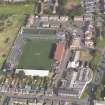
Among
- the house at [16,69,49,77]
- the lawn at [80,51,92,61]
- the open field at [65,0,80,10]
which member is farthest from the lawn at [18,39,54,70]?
the open field at [65,0,80,10]

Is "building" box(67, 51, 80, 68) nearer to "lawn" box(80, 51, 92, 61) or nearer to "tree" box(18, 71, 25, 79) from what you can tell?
"lawn" box(80, 51, 92, 61)

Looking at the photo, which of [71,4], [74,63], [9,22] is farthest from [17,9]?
[74,63]

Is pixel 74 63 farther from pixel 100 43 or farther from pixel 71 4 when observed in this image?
pixel 71 4

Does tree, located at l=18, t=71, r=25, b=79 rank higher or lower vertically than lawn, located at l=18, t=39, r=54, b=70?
lower

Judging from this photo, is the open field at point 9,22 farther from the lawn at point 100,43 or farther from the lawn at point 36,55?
the lawn at point 100,43

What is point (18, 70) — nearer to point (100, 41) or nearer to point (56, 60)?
point (56, 60)

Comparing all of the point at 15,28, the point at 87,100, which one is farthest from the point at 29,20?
the point at 87,100
